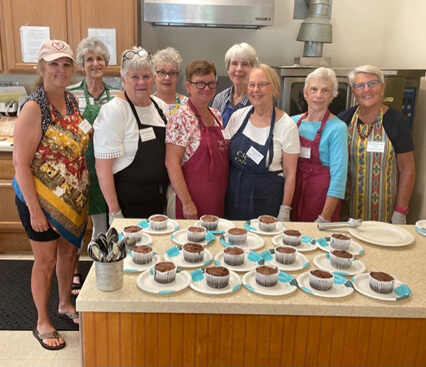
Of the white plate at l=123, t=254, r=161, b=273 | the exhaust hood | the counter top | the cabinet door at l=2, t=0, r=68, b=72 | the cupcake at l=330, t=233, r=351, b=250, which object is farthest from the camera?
the cabinet door at l=2, t=0, r=68, b=72

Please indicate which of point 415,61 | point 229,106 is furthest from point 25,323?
point 415,61

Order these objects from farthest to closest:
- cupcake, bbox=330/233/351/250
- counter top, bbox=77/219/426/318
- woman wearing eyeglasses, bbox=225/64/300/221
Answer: woman wearing eyeglasses, bbox=225/64/300/221, cupcake, bbox=330/233/351/250, counter top, bbox=77/219/426/318

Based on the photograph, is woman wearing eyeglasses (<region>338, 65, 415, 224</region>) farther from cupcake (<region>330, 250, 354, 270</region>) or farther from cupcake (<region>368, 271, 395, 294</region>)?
cupcake (<region>368, 271, 395, 294</region>)

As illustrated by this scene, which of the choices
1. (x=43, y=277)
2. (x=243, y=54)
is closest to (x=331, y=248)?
(x=43, y=277)

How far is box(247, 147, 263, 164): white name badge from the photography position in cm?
216

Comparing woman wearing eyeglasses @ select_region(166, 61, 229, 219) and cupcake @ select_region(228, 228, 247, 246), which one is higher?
woman wearing eyeglasses @ select_region(166, 61, 229, 219)

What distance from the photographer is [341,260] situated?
4.55ft

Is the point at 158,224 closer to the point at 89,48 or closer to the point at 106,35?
the point at 89,48

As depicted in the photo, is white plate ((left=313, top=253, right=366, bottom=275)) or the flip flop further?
the flip flop

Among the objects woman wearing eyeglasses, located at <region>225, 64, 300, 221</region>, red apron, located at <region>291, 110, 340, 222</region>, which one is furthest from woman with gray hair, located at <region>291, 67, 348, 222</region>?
woman wearing eyeglasses, located at <region>225, 64, 300, 221</region>

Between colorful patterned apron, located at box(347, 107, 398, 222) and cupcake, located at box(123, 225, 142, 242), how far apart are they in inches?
54.0

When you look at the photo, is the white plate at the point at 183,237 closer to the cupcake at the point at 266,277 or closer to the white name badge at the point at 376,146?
the cupcake at the point at 266,277

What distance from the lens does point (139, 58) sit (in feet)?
6.66

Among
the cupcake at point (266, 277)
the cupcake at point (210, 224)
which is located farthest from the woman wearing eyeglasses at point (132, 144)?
the cupcake at point (266, 277)
